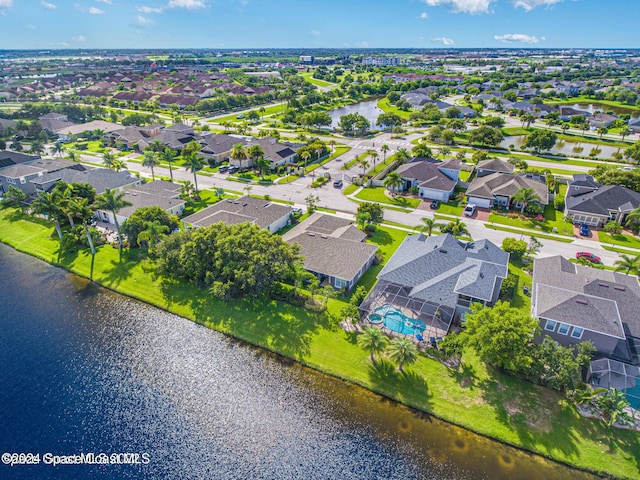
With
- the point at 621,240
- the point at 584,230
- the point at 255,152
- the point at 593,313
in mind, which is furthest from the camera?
the point at 255,152

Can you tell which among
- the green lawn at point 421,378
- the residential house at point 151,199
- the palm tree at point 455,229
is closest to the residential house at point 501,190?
the palm tree at point 455,229

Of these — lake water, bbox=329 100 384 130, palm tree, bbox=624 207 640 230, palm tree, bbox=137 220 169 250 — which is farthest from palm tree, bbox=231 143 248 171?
lake water, bbox=329 100 384 130

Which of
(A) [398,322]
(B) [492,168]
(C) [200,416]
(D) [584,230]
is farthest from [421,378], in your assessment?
(B) [492,168]

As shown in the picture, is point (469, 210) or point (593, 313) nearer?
point (593, 313)

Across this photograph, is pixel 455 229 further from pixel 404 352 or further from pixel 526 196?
pixel 404 352

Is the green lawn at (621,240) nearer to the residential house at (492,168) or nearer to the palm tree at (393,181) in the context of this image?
the residential house at (492,168)

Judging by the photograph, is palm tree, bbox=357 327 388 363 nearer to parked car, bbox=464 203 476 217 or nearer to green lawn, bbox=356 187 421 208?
green lawn, bbox=356 187 421 208

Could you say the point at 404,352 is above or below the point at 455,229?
below
